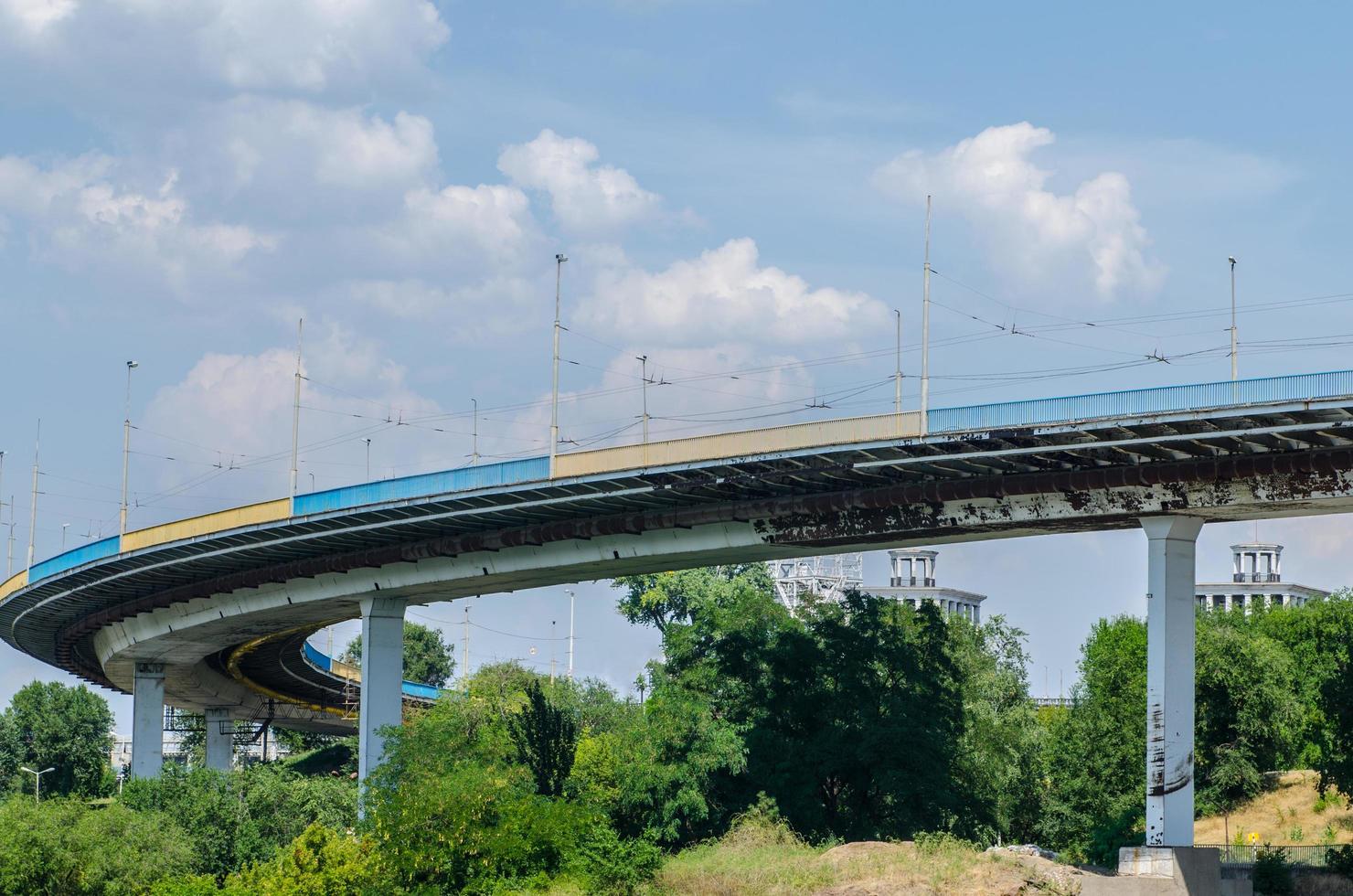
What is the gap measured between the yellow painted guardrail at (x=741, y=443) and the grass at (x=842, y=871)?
40.5ft

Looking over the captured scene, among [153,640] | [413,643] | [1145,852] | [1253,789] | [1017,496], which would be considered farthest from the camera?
[413,643]

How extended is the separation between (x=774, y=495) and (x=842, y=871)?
13548 millimetres

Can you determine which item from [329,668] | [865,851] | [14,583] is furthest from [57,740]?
[865,851]

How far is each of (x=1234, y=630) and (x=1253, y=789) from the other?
275 inches

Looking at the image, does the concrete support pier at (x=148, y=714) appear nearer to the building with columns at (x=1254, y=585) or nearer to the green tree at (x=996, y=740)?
the green tree at (x=996, y=740)

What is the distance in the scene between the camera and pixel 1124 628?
3649 inches

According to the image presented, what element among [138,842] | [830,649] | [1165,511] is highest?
[1165,511]

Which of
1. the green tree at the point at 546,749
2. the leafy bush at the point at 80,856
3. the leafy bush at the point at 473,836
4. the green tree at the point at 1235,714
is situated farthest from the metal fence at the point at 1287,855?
the leafy bush at the point at 80,856

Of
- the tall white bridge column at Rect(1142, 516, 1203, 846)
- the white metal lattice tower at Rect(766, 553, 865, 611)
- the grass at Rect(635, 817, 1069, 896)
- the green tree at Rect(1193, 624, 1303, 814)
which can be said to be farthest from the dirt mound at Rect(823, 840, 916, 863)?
the white metal lattice tower at Rect(766, 553, 865, 611)

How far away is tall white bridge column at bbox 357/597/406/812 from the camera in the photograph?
231ft

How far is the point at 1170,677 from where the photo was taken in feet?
157

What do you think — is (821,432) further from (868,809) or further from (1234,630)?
(1234,630)

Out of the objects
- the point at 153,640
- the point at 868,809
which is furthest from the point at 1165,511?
the point at 153,640

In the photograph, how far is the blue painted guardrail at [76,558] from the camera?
252ft
